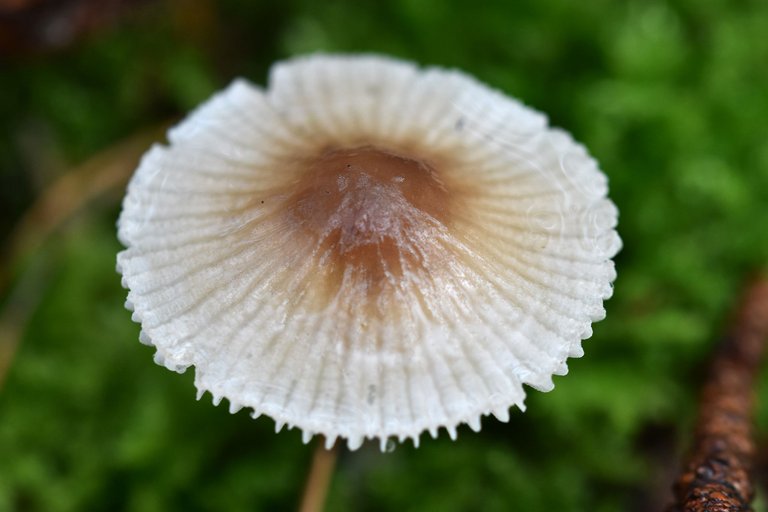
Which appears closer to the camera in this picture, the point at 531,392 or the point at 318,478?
the point at 318,478

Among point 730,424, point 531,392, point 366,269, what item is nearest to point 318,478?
point 531,392

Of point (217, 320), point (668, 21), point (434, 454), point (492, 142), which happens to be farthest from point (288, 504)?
point (668, 21)

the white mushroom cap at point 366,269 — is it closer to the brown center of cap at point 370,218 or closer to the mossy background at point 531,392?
the brown center of cap at point 370,218

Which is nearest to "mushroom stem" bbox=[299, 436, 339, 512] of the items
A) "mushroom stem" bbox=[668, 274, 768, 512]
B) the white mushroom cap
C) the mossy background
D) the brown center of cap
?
the mossy background

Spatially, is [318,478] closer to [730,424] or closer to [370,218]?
[370,218]

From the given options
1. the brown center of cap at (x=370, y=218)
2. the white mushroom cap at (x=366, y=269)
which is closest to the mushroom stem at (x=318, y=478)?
the white mushroom cap at (x=366, y=269)

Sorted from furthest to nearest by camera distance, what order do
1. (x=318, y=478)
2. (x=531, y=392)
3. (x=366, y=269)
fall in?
(x=531, y=392) → (x=318, y=478) → (x=366, y=269)

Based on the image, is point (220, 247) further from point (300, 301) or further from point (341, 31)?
point (341, 31)
